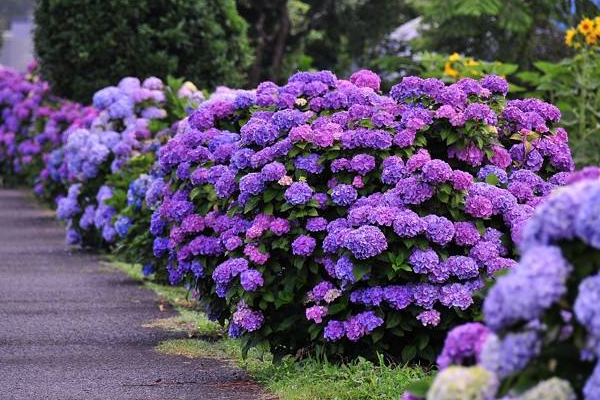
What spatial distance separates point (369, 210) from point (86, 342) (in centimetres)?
216

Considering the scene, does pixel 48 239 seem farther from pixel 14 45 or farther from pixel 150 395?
pixel 14 45

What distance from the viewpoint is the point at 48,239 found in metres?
12.8

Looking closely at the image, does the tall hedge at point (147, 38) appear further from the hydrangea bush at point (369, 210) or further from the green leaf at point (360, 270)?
the green leaf at point (360, 270)

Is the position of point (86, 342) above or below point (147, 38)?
below

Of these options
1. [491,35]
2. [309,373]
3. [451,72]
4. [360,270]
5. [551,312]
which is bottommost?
[309,373]

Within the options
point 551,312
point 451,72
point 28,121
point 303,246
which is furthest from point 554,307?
point 28,121

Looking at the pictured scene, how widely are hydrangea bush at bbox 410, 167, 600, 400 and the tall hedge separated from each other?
1011 cm

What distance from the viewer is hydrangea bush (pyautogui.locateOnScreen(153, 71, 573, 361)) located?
5602 mm

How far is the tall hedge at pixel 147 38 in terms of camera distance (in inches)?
498

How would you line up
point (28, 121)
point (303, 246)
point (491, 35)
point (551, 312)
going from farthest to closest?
1. point (491, 35)
2. point (28, 121)
3. point (303, 246)
4. point (551, 312)

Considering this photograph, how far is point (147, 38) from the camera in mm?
12641

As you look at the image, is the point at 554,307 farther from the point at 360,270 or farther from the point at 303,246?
the point at 303,246

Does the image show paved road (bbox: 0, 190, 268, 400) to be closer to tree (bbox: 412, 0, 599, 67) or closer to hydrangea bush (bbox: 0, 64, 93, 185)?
hydrangea bush (bbox: 0, 64, 93, 185)

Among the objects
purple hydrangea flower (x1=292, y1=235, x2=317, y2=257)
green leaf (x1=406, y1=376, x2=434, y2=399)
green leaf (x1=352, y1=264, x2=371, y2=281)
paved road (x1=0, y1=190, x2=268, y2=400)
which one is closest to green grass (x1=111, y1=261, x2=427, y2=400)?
paved road (x1=0, y1=190, x2=268, y2=400)
